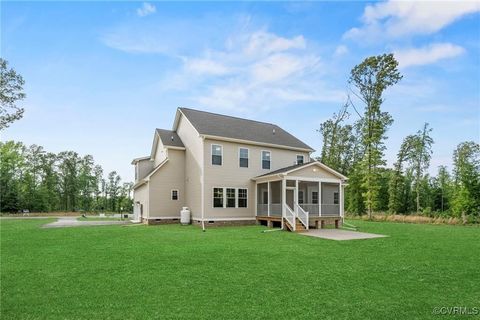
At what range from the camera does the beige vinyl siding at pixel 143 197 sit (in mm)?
20192

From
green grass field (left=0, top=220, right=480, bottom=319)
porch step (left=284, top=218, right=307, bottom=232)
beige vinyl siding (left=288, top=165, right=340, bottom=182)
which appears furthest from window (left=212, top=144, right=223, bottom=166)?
green grass field (left=0, top=220, right=480, bottom=319)

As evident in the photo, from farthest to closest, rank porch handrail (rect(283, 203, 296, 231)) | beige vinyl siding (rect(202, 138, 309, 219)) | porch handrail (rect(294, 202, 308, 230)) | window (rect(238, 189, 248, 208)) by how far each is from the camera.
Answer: window (rect(238, 189, 248, 208)) < beige vinyl siding (rect(202, 138, 309, 219)) < porch handrail (rect(294, 202, 308, 230)) < porch handrail (rect(283, 203, 296, 231))

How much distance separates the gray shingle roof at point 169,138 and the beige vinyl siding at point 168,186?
47 cm

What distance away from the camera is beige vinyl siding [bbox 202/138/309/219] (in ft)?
59.2

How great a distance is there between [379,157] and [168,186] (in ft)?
67.0

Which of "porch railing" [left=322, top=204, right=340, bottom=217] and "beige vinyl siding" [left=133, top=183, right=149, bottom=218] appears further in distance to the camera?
"beige vinyl siding" [left=133, top=183, right=149, bottom=218]

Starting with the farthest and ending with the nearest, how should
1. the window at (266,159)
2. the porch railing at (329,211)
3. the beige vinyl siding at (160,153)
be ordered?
1. the beige vinyl siding at (160,153)
2. the window at (266,159)
3. the porch railing at (329,211)

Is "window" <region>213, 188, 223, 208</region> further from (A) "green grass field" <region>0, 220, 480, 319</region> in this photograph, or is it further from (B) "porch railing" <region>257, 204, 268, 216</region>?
(A) "green grass field" <region>0, 220, 480, 319</region>

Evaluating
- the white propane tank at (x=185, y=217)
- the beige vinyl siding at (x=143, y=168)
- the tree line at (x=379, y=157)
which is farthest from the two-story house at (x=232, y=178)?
the tree line at (x=379, y=157)

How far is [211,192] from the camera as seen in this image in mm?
18094

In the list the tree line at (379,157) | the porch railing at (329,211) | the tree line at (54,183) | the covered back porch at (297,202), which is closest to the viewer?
the covered back porch at (297,202)

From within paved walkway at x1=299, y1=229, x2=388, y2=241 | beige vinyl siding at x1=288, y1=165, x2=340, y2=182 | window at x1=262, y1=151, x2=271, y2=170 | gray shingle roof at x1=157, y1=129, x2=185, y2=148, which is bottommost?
paved walkway at x1=299, y1=229, x2=388, y2=241

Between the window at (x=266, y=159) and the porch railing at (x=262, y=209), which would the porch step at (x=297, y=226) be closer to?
the porch railing at (x=262, y=209)

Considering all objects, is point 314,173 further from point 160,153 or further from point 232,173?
point 160,153
